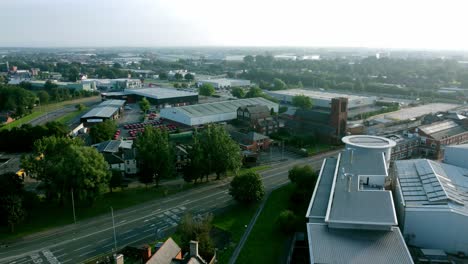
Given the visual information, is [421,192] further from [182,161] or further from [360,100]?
[360,100]

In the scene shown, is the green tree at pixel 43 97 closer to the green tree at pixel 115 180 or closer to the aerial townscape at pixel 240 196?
the aerial townscape at pixel 240 196

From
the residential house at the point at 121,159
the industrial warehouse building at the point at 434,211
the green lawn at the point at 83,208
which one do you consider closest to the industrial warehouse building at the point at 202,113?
the residential house at the point at 121,159

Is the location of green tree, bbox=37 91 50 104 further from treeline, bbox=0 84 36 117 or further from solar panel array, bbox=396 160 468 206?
solar panel array, bbox=396 160 468 206

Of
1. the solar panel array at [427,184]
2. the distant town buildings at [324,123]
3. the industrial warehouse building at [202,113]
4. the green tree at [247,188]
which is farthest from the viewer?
the industrial warehouse building at [202,113]

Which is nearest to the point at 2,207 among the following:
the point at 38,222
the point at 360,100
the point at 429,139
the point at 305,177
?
the point at 38,222

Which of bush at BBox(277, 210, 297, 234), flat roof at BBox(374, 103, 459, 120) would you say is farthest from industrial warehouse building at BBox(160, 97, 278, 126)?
bush at BBox(277, 210, 297, 234)

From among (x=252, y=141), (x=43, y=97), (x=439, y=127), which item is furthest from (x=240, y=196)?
(x=43, y=97)
